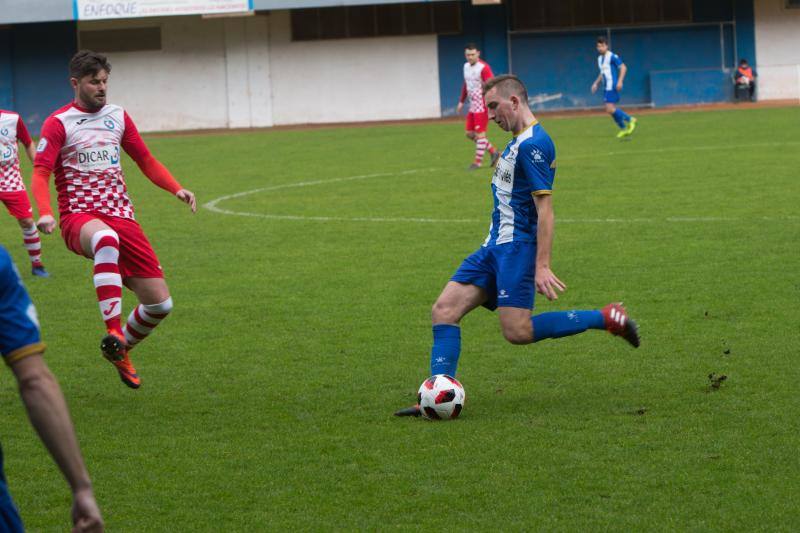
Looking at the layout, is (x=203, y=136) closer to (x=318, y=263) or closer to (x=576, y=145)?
(x=576, y=145)

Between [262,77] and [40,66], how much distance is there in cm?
740

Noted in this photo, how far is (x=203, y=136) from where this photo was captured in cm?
3722

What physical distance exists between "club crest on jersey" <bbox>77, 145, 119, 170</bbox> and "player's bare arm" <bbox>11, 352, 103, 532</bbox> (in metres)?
4.82

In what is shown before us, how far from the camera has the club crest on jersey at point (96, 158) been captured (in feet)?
26.1

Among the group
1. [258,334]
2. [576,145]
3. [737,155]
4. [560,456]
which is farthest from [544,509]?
[576,145]

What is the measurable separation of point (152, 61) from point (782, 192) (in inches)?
1125

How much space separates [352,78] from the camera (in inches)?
1625

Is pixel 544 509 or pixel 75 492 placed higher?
pixel 75 492

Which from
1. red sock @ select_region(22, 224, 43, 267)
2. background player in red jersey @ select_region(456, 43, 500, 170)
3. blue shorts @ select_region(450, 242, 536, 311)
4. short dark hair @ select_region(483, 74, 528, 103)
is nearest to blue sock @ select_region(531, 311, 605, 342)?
blue shorts @ select_region(450, 242, 536, 311)

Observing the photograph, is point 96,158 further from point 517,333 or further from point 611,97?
point 611,97

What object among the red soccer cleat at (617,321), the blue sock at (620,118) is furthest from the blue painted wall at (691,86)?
the red soccer cleat at (617,321)

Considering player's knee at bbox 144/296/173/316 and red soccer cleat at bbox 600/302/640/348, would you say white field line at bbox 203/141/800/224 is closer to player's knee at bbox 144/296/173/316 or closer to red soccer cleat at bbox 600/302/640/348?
red soccer cleat at bbox 600/302/640/348

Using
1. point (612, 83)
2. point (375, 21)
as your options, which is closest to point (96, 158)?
point (612, 83)

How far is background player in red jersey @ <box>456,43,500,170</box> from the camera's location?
873 inches
